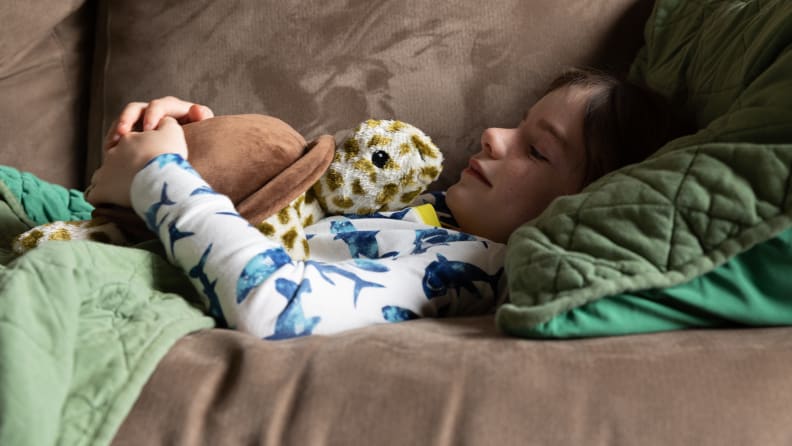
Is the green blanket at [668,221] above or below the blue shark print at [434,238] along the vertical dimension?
above

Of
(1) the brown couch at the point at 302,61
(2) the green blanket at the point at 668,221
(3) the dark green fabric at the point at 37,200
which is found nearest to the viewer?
(2) the green blanket at the point at 668,221

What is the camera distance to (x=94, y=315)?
67 centimetres

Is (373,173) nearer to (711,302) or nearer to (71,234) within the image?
(71,234)

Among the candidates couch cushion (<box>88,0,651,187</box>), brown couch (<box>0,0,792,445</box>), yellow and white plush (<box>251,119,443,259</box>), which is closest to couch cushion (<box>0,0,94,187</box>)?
brown couch (<box>0,0,792,445</box>)

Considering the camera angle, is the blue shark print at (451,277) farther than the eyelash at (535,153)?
No

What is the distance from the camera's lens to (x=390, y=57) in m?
1.30

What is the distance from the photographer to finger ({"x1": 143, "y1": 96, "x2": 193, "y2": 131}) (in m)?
1.00

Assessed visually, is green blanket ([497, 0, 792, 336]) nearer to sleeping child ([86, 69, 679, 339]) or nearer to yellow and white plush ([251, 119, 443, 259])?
sleeping child ([86, 69, 679, 339])

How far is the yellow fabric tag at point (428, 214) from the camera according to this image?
1102 mm

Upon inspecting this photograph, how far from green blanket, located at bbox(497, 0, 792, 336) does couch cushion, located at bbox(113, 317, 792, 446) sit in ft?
0.15

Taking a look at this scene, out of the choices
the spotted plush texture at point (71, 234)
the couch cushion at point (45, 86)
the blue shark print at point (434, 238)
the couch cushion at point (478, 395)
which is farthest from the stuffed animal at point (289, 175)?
the couch cushion at point (45, 86)

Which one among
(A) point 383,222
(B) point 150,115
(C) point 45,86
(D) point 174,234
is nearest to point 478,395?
(D) point 174,234

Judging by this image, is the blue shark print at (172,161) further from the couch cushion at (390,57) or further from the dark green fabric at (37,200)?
the couch cushion at (390,57)

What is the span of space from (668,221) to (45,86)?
114 centimetres
